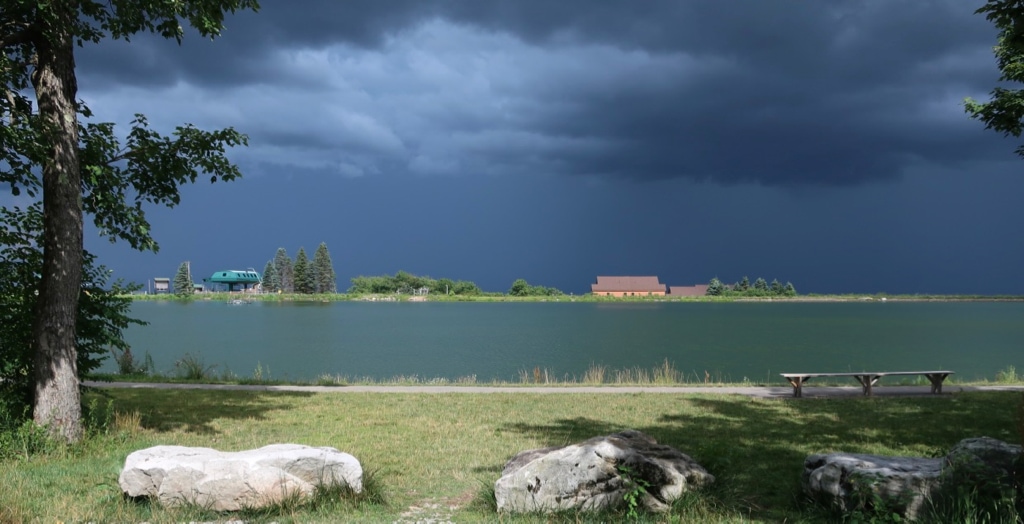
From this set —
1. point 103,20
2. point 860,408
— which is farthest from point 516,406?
point 103,20

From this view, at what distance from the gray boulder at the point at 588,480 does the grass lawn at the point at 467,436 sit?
0.17 meters

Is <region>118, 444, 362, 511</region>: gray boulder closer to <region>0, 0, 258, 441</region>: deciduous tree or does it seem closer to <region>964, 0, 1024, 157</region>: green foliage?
<region>0, 0, 258, 441</region>: deciduous tree

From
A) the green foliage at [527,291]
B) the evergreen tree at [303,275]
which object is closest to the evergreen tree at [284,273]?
the evergreen tree at [303,275]

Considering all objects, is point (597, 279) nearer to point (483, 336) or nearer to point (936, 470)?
point (483, 336)

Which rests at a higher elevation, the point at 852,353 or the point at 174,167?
the point at 174,167

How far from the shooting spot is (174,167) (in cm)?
1152

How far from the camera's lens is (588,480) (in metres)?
6.30

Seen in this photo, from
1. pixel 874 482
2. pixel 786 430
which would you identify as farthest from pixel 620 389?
pixel 874 482

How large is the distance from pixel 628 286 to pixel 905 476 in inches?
6449

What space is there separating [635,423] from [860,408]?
212 inches

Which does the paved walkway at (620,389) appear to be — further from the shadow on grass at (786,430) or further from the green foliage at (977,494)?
the green foliage at (977,494)

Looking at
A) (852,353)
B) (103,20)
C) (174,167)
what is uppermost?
(103,20)

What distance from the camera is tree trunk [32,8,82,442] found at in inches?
378

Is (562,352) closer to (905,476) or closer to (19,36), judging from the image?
(19,36)
